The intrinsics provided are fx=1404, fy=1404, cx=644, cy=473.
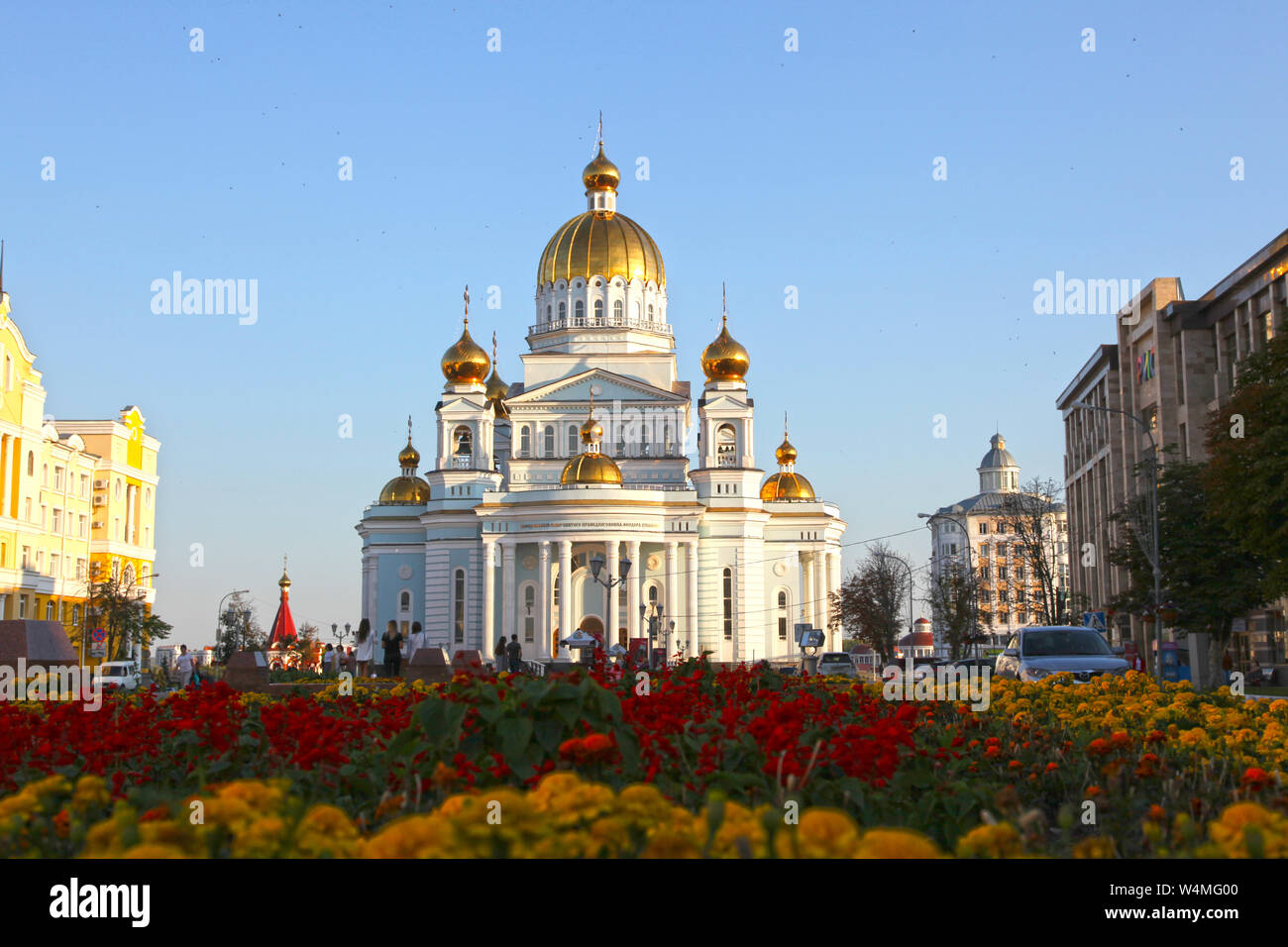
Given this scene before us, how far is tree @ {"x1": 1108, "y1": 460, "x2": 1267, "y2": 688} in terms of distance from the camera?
3506cm

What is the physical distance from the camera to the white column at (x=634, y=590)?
65875 millimetres

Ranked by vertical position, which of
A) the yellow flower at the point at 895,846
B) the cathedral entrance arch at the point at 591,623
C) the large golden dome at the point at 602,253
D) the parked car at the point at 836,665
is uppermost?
the large golden dome at the point at 602,253

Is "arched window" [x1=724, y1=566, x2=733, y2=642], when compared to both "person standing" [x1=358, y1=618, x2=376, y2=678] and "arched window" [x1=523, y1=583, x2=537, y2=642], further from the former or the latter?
"person standing" [x1=358, y1=618, x2=376, y2=678]

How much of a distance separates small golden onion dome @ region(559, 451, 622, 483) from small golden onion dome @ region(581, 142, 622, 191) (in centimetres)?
1807

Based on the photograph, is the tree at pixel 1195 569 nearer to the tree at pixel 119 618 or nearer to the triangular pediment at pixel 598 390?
the triangular pediment at pixel 598 390

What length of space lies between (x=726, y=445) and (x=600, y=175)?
1689 centimetres

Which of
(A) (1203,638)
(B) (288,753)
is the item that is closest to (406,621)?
(A) (1203,638)

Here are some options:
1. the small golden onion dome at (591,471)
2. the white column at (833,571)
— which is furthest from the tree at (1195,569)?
the white column at (833,571)

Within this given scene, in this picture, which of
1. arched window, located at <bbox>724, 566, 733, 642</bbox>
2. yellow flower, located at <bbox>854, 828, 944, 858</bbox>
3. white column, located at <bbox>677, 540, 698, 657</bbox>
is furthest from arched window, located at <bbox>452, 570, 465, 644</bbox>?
yellow flower, located at <bbox>854, 828, 944, 858</bbox>

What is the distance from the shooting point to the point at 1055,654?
2142 cm

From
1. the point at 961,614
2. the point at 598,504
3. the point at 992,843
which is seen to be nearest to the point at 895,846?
the point at 992,843

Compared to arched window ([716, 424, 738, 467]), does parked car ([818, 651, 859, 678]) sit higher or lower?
lower

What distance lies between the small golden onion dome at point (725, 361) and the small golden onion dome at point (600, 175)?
1141cm

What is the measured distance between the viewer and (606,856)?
4203 millimetres
